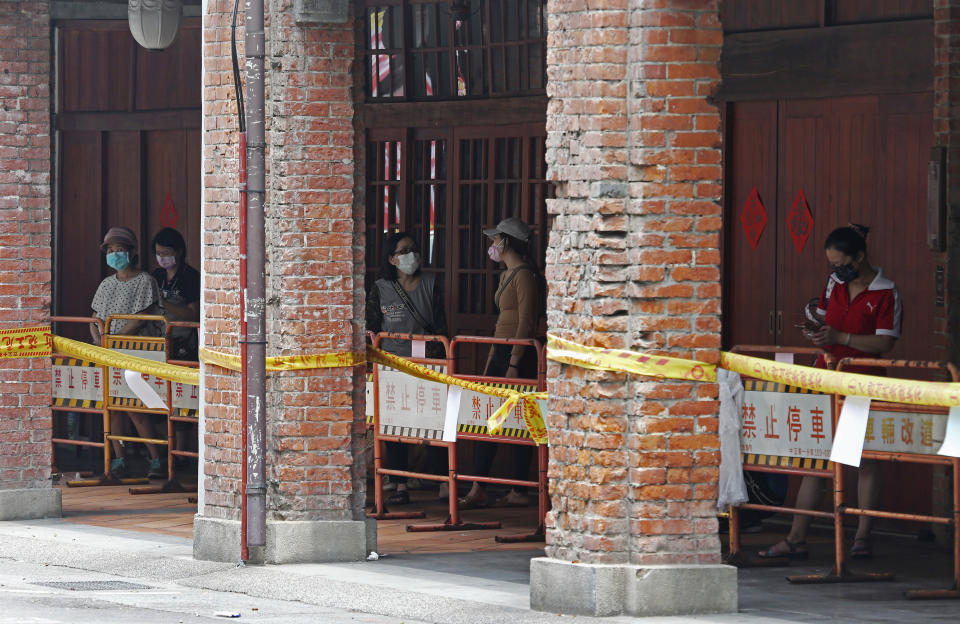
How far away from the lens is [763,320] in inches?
574

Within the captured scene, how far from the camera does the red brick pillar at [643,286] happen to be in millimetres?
10188

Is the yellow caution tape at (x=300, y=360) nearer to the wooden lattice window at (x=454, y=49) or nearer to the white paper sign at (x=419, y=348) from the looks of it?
the white paper sign at (x=419, y=348)

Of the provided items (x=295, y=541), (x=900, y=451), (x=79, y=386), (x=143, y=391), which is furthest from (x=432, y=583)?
(x=79, y=386)

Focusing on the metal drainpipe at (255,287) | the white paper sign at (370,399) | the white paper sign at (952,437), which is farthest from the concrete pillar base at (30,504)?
the white paper sign at (952,437)

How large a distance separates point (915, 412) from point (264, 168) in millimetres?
4057

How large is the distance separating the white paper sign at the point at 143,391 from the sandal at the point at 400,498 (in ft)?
6.56

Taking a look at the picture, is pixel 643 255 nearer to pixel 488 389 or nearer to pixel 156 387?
pixel 488 389

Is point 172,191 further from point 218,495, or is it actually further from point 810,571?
point 810,571

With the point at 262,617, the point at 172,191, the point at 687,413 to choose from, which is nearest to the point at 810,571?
the point at 687,413

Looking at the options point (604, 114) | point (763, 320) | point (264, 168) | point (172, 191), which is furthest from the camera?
point (172, 191)

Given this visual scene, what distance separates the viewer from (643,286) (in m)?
10.2

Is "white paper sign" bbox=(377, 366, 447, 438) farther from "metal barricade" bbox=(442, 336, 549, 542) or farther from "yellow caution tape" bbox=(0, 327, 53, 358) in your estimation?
"yellow caution tape" bbox=(0, 327, 53, 358)

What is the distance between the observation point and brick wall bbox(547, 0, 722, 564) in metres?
10.2

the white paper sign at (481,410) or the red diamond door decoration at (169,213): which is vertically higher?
the red diamond door decoration at (169,213)
